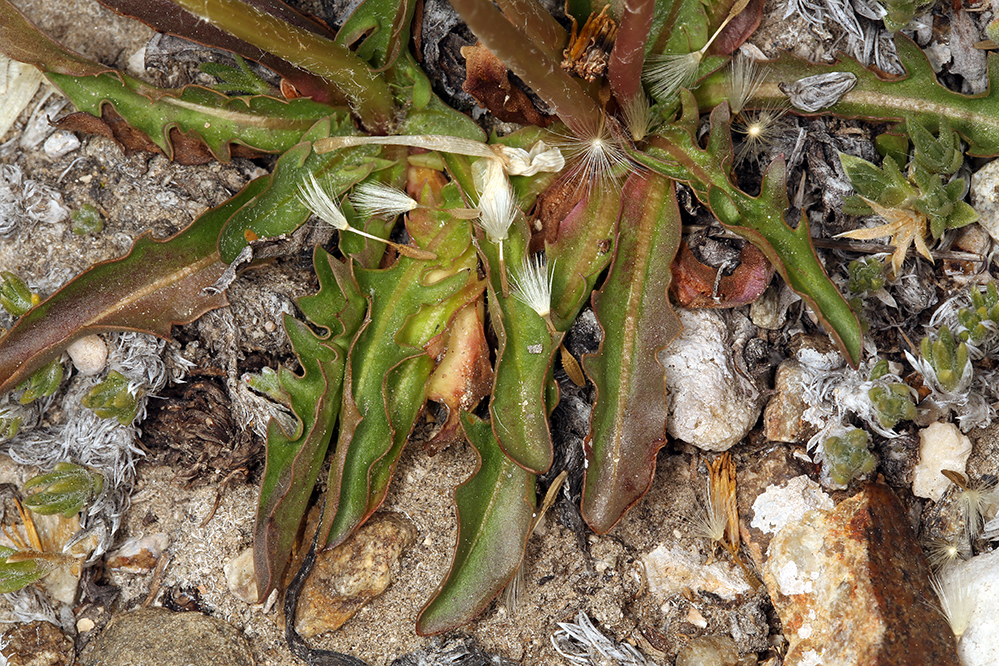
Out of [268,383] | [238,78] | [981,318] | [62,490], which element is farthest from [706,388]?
[62,490]

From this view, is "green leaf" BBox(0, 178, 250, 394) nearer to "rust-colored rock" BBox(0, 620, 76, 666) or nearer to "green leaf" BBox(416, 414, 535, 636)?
"rust-colored rock" BBox(0, 620, 76, 666)

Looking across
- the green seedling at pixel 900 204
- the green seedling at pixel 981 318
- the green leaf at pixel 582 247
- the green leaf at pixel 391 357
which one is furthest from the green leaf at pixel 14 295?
the green seedling at pixel 981 318

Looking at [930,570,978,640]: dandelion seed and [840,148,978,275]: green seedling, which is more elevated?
[840,148,978,275]: green seedling

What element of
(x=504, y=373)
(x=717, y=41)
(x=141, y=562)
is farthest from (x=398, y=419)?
(x=717, y=41)

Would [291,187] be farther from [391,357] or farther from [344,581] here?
[344,581]

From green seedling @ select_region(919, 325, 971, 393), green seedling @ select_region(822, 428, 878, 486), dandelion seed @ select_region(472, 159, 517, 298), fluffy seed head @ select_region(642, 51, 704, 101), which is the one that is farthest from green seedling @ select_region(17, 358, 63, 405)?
green seedling @ select_region(919, 325, 971, 393)

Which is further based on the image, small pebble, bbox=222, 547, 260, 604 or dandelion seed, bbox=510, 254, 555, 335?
small pebble, bbox=222, 547, 260, 604
